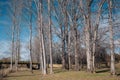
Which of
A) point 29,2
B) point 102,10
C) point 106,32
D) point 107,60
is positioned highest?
point 29,2

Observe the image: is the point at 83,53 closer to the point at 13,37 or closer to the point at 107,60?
the point at 107,60

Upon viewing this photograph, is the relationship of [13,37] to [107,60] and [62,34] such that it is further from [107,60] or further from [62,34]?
[107,60]

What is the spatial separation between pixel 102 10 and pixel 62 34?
15614 millimetres

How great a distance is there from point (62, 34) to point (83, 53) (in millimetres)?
13406

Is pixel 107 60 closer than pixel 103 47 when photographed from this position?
No

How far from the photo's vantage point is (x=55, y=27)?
39.5 m

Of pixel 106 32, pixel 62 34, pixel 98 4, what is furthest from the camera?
pixel 62 34

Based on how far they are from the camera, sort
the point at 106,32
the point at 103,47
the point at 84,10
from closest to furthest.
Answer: the point at 84,10 < the point at 106,32 < the point at 103,47

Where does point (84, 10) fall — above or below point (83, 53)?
above

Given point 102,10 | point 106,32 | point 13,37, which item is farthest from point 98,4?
point 13,37

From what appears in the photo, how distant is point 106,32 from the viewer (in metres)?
27.9

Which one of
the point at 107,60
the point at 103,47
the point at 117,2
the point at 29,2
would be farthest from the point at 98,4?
the point at 107,60

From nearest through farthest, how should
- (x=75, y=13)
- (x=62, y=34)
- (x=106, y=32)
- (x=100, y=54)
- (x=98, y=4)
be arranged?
(x=98, y=4) < (x=106, y=32) < (x=75, y=13) < (x=62, y=34) < (x=100, y=54)

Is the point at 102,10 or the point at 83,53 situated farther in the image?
the point at 83,53
